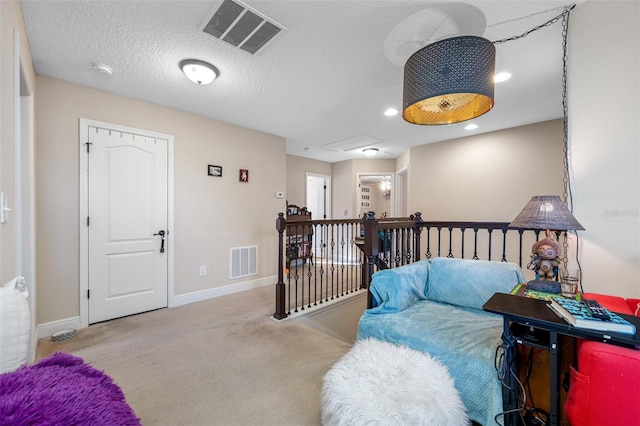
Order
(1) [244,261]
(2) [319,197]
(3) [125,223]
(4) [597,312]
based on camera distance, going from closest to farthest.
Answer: (4) [597,312]
(3) [125,223]
(1) [244,261]
(2) [319,197]

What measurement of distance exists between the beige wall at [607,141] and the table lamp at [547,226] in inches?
7.4

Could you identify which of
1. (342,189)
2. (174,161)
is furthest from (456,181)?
(174,161)

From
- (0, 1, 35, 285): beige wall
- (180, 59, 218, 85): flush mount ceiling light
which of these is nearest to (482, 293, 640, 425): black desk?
(0, 1, 35, 285): beige wall

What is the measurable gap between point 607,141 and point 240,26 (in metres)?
2.41

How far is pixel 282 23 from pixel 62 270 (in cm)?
296

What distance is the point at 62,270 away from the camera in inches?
99.7

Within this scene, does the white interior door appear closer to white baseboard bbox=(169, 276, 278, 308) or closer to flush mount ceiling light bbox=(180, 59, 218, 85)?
white baseboard bbox=(169, 276, 278, 308)

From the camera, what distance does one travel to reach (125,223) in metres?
2.88

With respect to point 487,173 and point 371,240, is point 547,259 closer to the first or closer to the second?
point 371,240

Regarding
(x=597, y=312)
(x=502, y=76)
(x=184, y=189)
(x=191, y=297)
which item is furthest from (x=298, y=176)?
(x=597, y=312)

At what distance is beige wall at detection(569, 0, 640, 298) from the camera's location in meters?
1.46

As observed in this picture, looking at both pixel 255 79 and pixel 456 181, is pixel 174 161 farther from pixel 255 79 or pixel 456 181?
pixel 456 181

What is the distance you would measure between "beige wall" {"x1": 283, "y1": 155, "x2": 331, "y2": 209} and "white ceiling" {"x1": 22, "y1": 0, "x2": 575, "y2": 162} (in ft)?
7.67

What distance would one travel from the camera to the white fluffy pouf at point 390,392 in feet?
3.30
